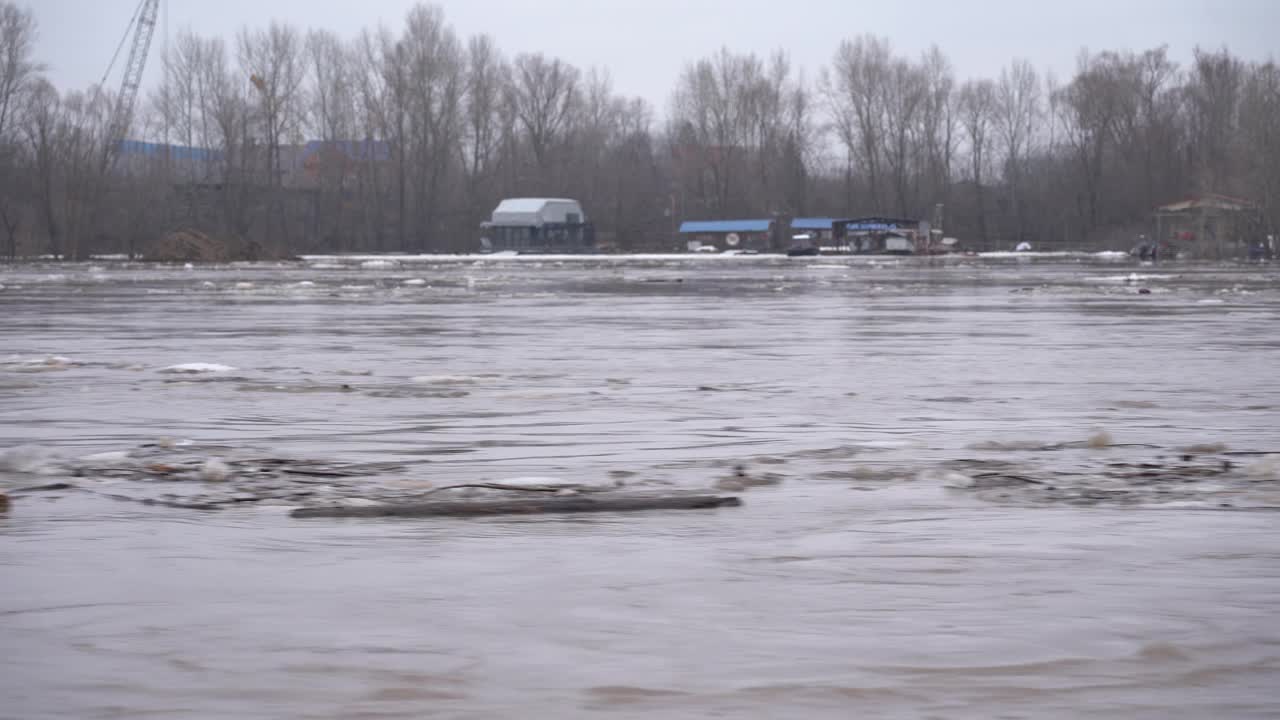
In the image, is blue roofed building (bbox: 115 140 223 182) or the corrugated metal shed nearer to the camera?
the corrugated metal shed

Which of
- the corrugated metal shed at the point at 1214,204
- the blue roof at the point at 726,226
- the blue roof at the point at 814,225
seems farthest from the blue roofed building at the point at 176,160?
the corrugated metal shed at the point at 1214,204

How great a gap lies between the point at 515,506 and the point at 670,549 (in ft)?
3.34

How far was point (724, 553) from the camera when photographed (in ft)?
18.3

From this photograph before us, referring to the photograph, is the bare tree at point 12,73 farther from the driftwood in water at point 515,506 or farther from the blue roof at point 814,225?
the driftwood in water at point 515,506

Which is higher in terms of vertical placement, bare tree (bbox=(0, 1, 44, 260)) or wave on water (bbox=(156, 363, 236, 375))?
bare tree (bbox=(0, 1, 44, 260))

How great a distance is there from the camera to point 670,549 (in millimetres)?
5660

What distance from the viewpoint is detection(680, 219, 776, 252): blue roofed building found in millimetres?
113125

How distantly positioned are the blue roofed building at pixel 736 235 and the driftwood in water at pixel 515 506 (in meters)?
105

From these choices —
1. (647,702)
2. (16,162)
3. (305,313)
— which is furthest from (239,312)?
(16,162)

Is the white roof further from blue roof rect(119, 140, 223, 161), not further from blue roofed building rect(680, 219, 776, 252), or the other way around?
blue roof rect(119, 140, 223, 161)

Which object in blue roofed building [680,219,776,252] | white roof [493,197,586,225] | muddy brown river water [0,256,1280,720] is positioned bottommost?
muddy brown river water [0,256,1280,720]

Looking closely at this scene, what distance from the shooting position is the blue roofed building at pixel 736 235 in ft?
371

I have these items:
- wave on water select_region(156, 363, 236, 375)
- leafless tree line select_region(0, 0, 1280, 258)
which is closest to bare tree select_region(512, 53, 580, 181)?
leafless tree line select_region(0, 0, 1280, 258)

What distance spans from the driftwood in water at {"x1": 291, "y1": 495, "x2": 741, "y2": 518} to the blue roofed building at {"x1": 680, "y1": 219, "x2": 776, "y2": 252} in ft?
344
